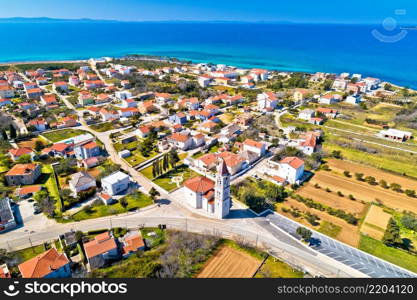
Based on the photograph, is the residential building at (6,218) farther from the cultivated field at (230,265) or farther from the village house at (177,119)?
the village house at (177,119)

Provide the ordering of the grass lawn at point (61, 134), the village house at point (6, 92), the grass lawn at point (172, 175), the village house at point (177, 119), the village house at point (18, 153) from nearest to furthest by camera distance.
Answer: the grass lawn at point (172, 175) → the village house at point (18, 153) → the grass lawn at point (61, 134) → the village house at point (177, 119) → the village house at point (6, 92)

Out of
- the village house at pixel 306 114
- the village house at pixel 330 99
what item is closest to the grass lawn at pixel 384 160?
the village house at pixel 306 114

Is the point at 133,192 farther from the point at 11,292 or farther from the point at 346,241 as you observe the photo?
the point at 346,241

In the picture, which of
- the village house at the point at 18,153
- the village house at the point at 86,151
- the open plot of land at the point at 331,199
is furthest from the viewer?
the village house at the point at 86,151

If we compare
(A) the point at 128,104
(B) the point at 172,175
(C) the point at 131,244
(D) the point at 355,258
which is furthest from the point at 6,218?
(A) the point at 128,104

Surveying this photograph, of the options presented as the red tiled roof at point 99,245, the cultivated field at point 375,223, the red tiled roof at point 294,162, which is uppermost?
the red tiled roof at point 294,162
